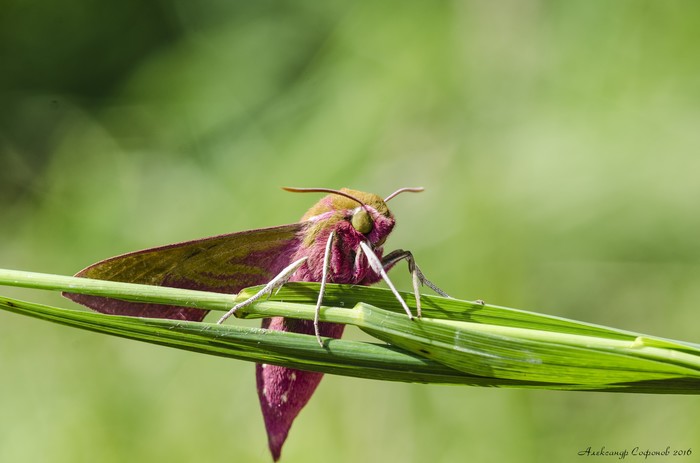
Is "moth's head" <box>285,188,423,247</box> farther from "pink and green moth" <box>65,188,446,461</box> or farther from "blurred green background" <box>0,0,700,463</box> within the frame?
"blurred green background" <box>0,0,700,463</box>

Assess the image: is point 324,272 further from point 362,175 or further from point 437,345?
point 362,175

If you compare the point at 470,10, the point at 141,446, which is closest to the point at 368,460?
the point at 141,446

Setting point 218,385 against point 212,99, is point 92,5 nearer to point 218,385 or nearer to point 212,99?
point 212,99

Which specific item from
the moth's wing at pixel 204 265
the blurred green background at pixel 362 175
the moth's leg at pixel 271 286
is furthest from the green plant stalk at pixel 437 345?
the blurred green background at pixel 362 175

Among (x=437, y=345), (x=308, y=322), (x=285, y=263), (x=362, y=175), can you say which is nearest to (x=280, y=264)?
(x=285, y=263)

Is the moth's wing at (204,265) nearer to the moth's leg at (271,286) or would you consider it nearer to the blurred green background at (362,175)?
the moth's leg at (271,286)

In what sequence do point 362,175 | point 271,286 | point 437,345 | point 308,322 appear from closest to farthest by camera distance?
point 437,345 < point 271,286 < point 308,322 < point 362,175


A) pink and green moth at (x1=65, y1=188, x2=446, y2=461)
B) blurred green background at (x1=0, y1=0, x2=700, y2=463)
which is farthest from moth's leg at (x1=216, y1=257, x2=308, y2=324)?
blurred green background at (x1=0, y1=0, x2=700, y2=463)
